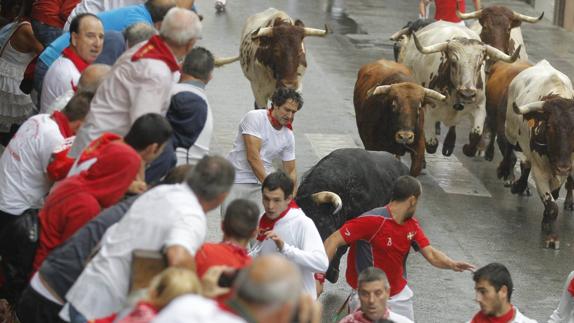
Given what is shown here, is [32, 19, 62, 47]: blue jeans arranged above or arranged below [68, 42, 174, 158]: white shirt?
below

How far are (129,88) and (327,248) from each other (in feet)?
9.49

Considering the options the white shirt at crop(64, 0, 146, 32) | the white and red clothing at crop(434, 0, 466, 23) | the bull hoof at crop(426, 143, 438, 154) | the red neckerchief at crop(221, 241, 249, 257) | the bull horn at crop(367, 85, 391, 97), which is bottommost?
the bull hoof at crop(426, 143, 438, 154)

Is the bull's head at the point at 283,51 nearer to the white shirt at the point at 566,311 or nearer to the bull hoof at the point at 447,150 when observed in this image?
the bull hoof at the point at 447,150

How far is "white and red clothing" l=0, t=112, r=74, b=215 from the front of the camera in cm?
959

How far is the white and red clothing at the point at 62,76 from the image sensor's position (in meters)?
11.0

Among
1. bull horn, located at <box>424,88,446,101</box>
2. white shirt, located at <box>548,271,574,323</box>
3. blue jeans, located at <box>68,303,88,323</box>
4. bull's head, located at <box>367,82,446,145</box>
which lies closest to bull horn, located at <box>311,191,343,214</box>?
white shirt, located at <box>548,271,574,323</box>

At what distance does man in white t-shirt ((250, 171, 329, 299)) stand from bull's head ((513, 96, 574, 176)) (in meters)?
6.09

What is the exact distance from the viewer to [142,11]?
12.2 meters

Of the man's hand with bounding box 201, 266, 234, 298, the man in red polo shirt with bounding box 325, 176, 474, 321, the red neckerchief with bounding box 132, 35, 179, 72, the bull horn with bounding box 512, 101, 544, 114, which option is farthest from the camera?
the bull horn with bounding box 512, 101, 544, 114

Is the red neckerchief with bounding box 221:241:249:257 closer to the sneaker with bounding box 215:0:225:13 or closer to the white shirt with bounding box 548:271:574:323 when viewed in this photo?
the white shirt with bounding box 548:271:574:323

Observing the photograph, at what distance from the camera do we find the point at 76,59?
11.2 metres

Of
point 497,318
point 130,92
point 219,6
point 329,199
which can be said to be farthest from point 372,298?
point 219,6

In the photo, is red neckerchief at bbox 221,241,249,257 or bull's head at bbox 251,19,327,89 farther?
bull's head at bbox 251,19,327,89

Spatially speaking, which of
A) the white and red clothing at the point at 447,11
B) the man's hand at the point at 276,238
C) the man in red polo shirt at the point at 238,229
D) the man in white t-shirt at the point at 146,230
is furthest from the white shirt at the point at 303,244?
the white and red clothing at the point at 447,11
